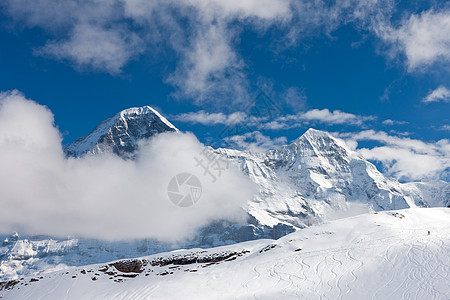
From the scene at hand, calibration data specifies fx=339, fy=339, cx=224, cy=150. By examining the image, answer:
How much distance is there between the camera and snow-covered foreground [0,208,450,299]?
33719mm

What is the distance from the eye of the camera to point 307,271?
135 feet

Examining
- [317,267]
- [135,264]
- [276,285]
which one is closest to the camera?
[276,285]

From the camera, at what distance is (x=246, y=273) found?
46.0 meters

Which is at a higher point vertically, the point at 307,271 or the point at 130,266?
the point at 130,266

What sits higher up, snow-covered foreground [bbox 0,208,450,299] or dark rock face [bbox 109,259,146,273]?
dark rock face [bbox 109,259,146,273]

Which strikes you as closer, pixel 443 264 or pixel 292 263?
pixel 443 264

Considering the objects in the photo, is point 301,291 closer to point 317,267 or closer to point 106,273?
point 317,267

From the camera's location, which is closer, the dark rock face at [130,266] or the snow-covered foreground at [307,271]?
the snow-covered foreground at [307,271]

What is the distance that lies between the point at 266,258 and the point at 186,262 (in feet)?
58.4

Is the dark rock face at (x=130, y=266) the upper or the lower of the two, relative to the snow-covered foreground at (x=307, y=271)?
upper

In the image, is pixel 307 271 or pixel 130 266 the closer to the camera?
pixel 307 271

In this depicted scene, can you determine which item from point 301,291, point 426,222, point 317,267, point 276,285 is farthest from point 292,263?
point 426,222

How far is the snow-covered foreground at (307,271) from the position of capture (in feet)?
111

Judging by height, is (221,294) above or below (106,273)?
below
